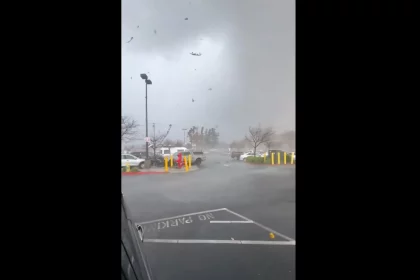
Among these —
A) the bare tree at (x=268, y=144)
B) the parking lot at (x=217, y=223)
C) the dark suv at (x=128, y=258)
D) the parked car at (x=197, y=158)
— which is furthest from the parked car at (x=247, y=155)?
the dark suv at (x=128, y=258)

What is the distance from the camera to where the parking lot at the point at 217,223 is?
2670 mm

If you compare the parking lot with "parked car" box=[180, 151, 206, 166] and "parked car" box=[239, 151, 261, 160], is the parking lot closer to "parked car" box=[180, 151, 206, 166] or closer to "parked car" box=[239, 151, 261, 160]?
"parked car" box=[239, 151, 261, 160]

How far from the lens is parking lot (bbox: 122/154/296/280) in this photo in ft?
8.76

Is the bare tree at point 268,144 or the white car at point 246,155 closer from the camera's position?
the bare tree at point 268,144

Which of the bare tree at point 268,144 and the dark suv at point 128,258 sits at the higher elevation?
the bare tree at point 268,144

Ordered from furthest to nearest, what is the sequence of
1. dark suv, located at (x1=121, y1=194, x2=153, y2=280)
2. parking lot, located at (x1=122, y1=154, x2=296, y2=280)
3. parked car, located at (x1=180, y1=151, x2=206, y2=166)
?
parked car, located at (x1=180, y1=151, x2=206, y2=166) < parking lot, located at (x1=122, y1=154, x2=296, y2=280) < dark suv, located at (x1=121, y1=194, x2=153, y2=280)

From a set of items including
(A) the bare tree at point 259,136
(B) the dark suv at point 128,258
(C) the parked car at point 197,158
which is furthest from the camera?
(C) the parked car at point 197,158

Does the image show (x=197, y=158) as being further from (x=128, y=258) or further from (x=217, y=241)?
(x=128, y=258)

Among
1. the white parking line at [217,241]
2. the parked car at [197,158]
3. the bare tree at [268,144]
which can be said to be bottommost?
the white parking line at [217,241]

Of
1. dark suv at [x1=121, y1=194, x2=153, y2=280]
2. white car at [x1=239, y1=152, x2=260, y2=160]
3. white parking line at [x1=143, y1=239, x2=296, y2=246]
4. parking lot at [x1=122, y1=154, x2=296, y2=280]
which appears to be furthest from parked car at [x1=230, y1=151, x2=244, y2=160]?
dark suv at [x1=121, y1=194, x2=153, y2=280]

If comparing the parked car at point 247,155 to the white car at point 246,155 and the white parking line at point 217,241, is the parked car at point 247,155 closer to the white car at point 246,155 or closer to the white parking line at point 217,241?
the white car at point 246,155

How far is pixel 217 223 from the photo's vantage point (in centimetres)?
411

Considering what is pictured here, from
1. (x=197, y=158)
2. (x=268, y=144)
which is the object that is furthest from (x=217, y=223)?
(x=197, y=158)
